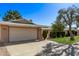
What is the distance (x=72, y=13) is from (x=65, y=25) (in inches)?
66.1

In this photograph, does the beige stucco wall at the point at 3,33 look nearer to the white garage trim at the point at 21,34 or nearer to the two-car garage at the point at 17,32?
the two-car garage at the point at 17,32

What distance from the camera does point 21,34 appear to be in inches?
774

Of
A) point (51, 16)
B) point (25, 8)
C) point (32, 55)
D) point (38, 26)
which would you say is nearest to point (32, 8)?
point (25, 8)

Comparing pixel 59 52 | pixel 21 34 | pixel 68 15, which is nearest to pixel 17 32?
pixel 21 34

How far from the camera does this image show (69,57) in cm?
1071

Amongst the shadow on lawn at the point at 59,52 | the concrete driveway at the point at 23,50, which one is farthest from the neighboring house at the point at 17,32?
the shadow on lawn at the point at 59,52

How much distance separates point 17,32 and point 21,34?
869mm

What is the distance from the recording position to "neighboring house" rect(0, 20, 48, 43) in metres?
17.5

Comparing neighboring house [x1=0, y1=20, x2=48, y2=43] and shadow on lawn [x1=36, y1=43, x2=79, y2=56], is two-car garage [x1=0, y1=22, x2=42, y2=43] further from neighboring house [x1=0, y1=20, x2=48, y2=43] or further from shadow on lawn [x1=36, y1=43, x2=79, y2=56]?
shadow on lawn [x1=36, y1=43, x2=79, y2=56]

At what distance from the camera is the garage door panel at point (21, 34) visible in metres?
18.3

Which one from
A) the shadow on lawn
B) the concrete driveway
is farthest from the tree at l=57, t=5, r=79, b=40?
the concrete driveway

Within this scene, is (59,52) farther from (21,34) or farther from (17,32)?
(21,34)

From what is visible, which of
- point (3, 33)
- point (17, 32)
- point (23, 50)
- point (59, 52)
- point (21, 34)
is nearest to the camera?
point (59, 52)

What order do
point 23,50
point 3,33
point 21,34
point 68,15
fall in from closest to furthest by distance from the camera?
1. point 23,50
2. point 3,33
3. point 68,15
4. point 21,34
